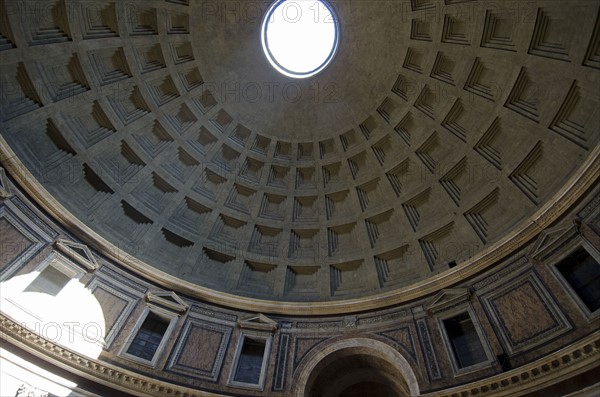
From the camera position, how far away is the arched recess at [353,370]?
603 inches

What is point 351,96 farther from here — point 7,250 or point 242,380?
point 7,250

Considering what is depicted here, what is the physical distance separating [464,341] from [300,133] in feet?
48.0

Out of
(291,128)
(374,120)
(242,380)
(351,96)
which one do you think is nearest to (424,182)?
(374,120)

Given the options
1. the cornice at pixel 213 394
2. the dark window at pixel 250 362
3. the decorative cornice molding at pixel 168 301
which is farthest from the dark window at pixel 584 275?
the decorative cornice molding at pixel 168 301

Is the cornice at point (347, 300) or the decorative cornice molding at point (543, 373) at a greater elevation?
the cornice at point (347, 300)

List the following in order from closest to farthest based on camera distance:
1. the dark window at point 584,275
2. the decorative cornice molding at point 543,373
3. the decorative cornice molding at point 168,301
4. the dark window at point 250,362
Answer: the decorative cornice molding at point 543,373 < the dark window at point 584,275 < the dark window at point 250,362 < the decorative cornice molding at point 168,301

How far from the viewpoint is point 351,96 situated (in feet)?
74.5

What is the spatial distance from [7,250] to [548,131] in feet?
71.2

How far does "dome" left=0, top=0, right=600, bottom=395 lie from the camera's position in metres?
15.4

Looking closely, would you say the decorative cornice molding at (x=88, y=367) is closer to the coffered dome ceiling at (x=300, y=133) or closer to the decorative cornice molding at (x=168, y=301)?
the decorative cornice molding at (x=168, y=301)

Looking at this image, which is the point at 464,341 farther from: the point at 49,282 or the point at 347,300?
the point at 49,282

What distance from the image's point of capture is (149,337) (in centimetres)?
1577

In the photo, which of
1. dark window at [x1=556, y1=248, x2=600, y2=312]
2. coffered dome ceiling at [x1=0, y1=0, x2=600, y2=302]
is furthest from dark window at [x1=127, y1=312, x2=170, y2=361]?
dark window at [x1=556, y1=248, x2=600, y2=312]

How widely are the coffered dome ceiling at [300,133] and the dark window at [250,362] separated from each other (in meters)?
2.89
